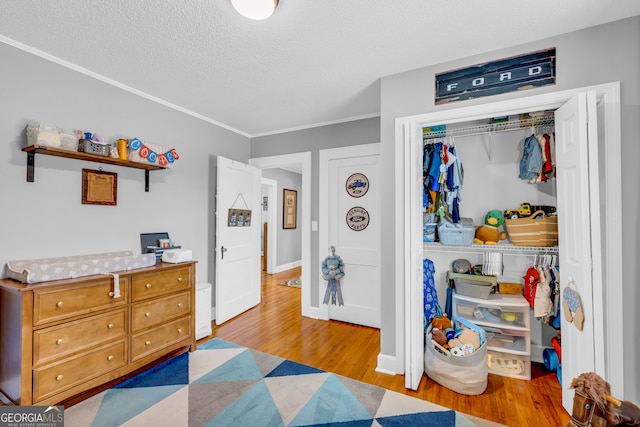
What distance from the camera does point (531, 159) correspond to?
2.40m

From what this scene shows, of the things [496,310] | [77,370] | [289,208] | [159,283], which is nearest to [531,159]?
[496,310]

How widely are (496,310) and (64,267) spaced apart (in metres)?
3.41

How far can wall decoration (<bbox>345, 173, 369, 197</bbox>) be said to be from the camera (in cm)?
343

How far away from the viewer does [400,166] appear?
2260 millimetres

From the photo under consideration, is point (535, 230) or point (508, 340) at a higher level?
point (535, 230)

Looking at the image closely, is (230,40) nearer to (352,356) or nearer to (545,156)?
(545,156)

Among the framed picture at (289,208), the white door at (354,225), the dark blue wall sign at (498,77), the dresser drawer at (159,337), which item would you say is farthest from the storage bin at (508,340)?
the framed picture at (289,208)

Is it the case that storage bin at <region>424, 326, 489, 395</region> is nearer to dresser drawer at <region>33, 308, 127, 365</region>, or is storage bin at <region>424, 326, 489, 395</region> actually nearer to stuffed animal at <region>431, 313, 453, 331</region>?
stuffed animal at <region>431, 313, 453, 331</region>

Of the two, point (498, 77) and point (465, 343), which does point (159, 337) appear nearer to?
point (465, 343)

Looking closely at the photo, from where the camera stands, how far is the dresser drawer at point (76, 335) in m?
1.74

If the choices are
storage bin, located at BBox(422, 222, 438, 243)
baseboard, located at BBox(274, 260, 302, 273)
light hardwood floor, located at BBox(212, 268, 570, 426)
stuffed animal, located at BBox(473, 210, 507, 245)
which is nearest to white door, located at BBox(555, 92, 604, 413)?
light hardwood floor, located at BBox(212, 268, 570, 426)

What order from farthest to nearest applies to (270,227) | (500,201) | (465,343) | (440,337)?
(270,227) < (500,201) < (440,337) < (465,343)

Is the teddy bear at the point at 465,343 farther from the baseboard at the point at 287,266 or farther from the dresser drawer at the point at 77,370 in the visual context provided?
the baseboard at the point at 287,266

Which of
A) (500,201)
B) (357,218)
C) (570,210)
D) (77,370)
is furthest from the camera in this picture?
(357,218)
